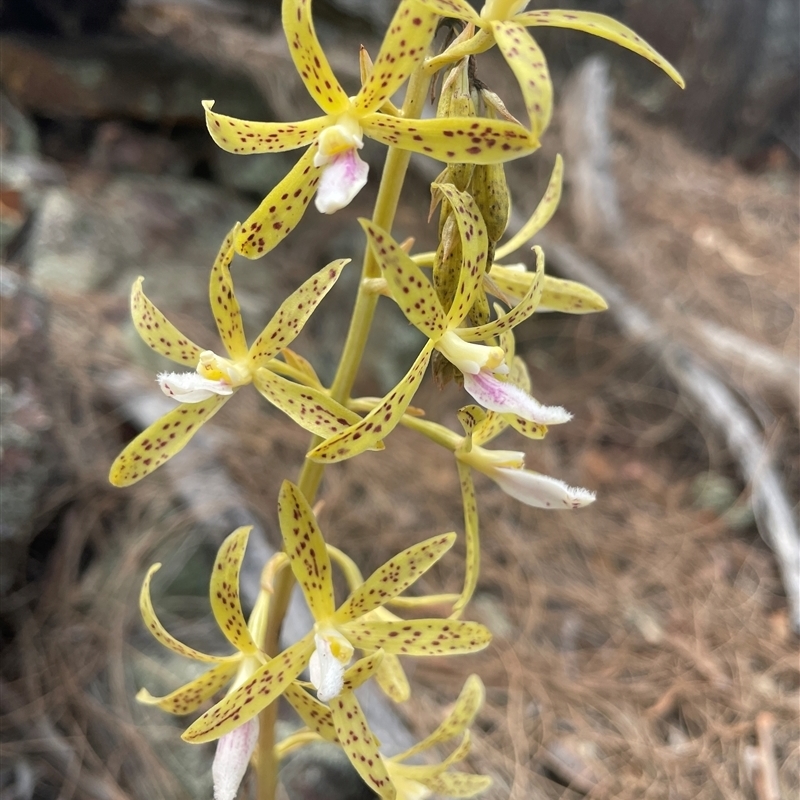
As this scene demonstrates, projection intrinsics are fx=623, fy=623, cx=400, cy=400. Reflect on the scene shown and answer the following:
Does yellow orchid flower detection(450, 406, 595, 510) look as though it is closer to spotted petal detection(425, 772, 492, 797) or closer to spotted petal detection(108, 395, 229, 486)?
spotted petal detection(108, 395, 229, 486)

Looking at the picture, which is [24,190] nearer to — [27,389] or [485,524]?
[27,389]

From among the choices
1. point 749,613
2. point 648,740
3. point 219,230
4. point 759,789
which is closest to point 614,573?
point 749,613

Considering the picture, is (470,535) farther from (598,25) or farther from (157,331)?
(598,25)

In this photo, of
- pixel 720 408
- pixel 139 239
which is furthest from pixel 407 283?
pixel 139 239

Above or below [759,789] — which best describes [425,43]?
above

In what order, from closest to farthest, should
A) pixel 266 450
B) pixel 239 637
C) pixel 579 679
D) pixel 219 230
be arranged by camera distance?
pixel 239 637 < pixel 579 679 < pixel 266 450 < pixel 219 230

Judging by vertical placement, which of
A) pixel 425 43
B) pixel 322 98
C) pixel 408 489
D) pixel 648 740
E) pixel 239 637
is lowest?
pixel 408 489
